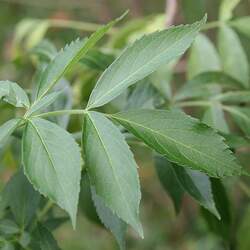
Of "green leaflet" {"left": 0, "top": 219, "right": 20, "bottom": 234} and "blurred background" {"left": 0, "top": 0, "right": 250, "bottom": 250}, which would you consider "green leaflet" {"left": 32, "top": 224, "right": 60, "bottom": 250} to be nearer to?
"green leaflet" {"left": 0, "top": 219, "right": 20, "bottom": 234}

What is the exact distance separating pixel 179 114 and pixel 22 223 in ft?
0.90

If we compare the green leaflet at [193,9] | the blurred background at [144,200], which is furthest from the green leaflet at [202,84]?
the blurred background at [144,200]

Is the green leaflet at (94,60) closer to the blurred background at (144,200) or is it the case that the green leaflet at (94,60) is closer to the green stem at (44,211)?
the green stem at (44,211)

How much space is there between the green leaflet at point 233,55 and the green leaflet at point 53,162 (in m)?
0.55

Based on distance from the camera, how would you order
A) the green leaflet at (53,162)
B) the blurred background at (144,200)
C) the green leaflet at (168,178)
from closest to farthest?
the green leaflet at (53,162), the green leaflet at (168,178), the blurred background at (144,200)

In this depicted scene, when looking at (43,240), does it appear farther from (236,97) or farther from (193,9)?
(193,9)

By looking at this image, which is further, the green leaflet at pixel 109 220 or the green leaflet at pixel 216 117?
the green leaflet at pixel 216 117

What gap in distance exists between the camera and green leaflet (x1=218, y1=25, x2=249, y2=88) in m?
1.06

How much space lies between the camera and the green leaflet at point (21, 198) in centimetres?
75

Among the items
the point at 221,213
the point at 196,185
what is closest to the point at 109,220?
the point at 196,185

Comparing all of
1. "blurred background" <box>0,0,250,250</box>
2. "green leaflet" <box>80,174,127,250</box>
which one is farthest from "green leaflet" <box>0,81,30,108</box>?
"blurred background" <box>0,0,250,250</box>

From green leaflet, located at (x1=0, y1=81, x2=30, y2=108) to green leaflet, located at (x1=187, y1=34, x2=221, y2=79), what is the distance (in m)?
0.52

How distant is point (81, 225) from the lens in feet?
7.85

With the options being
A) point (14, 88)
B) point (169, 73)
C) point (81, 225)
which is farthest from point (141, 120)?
point (81, 225)
